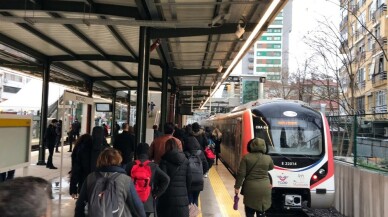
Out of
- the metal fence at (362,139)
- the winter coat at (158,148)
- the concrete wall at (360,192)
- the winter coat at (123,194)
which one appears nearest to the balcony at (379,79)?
the metal fence at (362,139)

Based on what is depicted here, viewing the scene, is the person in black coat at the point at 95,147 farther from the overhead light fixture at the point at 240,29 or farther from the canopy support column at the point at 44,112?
the canopy support column at the point at 44,112

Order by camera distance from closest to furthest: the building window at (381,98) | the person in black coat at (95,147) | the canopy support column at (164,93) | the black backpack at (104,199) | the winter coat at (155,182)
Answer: the black backpack at (104,199) < the winter coat at (155,182) < the person in black coat at (95,147) < the canopy support column at (164,93) < the building window at (381,98)

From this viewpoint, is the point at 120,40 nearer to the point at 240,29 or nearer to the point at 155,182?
the point at 240,29

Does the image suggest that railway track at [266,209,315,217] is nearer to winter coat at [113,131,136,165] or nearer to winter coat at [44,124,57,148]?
winter coat at [113,131,136,165]

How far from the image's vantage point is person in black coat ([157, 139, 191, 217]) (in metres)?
5.38

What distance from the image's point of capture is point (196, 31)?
435 inches

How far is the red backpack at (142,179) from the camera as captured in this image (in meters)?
4.96

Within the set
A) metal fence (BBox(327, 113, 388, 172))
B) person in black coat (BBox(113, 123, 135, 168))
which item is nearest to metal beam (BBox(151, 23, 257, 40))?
person in black coat (BBox(113, 123, 135, 168))

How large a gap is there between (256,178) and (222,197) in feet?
15.1

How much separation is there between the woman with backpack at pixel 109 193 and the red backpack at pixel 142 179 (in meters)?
0.99

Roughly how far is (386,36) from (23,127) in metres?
34.3

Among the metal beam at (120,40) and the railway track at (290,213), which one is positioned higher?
the metal beam at (120,40)

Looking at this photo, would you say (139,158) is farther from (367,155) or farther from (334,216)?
(334,216)

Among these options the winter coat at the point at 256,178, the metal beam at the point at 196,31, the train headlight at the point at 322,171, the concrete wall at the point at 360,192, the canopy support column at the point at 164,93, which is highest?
the metal beam at the point at 196,31
